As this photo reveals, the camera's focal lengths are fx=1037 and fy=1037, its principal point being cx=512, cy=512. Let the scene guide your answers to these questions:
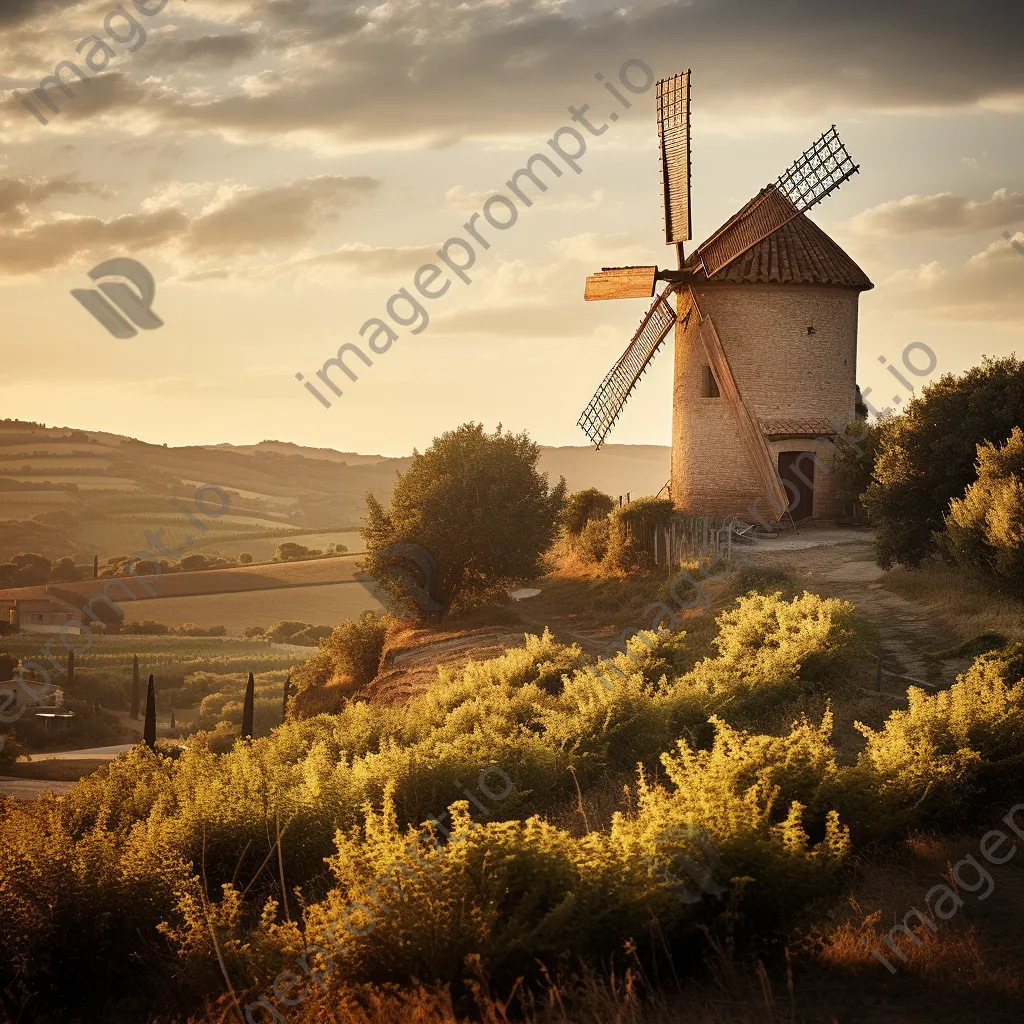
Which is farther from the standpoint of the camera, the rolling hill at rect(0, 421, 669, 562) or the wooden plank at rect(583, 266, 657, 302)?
A: the rolling hill at rect(0, 421, 669, 562)

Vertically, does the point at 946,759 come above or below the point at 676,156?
below

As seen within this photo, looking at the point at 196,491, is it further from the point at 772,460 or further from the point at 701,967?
the point at 701,967

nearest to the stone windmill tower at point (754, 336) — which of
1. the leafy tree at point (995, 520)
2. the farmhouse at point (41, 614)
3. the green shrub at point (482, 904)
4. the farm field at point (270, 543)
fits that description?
the leafy tree at point (995, 520)

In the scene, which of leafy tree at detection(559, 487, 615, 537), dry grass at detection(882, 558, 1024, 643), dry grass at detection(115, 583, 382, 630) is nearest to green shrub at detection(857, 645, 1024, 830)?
dry grass at detection(882, 558, 1024, 643)

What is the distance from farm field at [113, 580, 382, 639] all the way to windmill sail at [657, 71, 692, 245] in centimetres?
6315

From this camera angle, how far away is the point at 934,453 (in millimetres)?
28781

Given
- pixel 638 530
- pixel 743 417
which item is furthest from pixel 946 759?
pixel 638 530

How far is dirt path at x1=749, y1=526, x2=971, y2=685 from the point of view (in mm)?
20844

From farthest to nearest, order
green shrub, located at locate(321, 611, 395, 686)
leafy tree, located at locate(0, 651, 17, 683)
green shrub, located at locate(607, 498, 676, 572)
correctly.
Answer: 1. leafy tree, located at locate(0, 651, 17, 683)
2. green shrub, located at locate(321, 611, 395, 686)
3. green shrub, located at locate(607, 498, 676, 572)

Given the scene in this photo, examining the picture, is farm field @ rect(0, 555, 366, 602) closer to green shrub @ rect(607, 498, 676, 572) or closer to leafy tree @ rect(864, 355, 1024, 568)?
green shrub @ rect(607, 498, 676, 572)

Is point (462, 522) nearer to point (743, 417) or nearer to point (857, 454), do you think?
point (743, 417)

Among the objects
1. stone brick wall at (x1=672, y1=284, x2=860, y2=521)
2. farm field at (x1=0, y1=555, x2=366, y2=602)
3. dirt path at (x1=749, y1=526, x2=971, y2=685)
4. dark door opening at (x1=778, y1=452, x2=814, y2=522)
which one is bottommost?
farm field at (x1=0, y1=555, x2=366, y2=602)

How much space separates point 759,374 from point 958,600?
50.0 feet

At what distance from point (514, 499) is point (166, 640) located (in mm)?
63678
